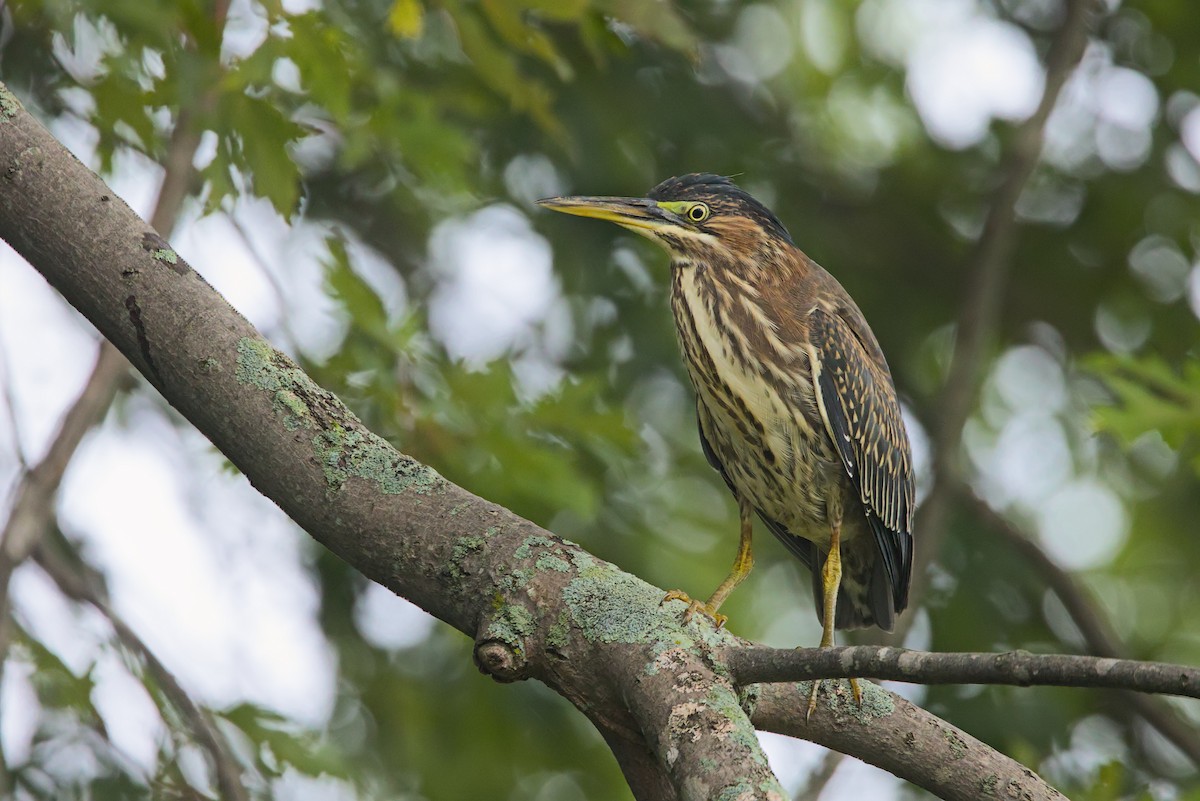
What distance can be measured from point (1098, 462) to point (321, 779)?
5.01 m

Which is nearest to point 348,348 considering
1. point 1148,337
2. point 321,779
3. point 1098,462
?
point 321,779

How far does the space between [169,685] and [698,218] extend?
2.03m

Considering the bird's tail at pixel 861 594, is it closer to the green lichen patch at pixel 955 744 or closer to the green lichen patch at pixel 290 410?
the green lichen patch at pixel 955 744

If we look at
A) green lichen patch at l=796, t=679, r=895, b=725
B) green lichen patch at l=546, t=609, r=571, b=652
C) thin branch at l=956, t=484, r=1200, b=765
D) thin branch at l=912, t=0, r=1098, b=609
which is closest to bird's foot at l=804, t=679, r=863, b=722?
green lichen patch at l=796, t=679, r=895, b=725

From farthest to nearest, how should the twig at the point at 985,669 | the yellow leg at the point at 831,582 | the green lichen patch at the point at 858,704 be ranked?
the yellow leg at the point at 831,582 → the green lichen patch at the point at 858,704 → the twig at the point at 985,669

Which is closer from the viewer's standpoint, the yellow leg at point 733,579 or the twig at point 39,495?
the twig at point 39,495

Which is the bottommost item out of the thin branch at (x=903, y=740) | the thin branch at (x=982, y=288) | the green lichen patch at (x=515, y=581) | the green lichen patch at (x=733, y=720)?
the green lichen patch at (x=733, y=720)

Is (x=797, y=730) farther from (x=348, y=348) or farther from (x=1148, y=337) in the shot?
(x=1148, y=337)

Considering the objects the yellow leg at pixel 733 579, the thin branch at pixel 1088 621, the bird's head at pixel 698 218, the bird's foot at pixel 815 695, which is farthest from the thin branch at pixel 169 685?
the thin branch at pixel 1088 621

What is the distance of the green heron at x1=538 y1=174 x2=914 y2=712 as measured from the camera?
3689mm

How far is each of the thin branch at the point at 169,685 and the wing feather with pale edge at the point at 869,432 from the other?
6.07 ft

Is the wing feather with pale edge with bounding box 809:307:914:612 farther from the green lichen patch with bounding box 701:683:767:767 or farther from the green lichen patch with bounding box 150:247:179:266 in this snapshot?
the green lichen patch with bounding box 150:247:179:266

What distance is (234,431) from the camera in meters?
2.20

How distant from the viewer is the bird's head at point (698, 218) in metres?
3.94
